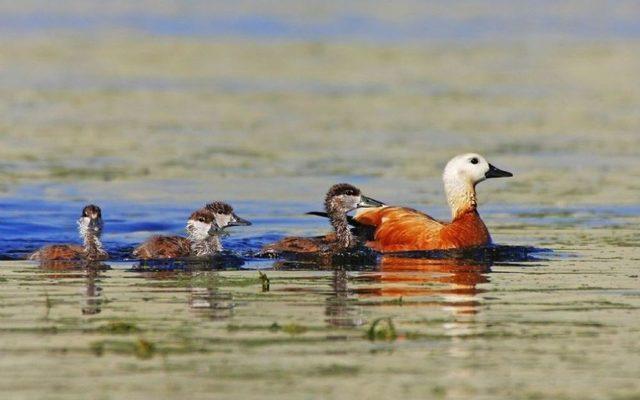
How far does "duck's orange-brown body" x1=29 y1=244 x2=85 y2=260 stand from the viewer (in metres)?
15.4

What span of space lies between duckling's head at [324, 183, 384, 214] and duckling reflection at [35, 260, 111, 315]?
274cm

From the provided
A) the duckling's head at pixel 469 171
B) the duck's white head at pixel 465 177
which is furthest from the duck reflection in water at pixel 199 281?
the duckling's head at pixel 469 171

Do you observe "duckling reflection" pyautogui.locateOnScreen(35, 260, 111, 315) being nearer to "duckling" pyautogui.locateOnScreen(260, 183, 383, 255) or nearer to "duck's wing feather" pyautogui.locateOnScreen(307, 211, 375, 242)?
"duckling" pyautogui.locateOnScreen(260, 183, 383, 255)

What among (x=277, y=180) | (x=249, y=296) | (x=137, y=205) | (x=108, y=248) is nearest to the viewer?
(x=249, y=296)

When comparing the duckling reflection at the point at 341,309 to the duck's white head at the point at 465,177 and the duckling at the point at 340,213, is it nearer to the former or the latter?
the duckling at the point at 340,213

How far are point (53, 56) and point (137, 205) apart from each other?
18786 millimetres

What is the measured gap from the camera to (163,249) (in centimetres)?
1551

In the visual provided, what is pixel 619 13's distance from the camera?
166 feet

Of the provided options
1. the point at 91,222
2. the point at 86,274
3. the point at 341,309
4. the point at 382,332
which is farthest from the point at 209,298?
the point at 91,222

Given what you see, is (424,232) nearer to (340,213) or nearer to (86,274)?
(340,213)

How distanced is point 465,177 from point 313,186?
15.3 feet

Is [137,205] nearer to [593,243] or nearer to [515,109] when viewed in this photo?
[593,243]

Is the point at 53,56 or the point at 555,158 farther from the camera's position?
the point at 53,56

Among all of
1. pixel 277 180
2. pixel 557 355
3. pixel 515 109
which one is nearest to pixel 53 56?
pixel 515 109
